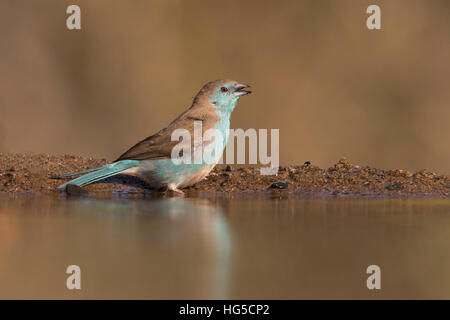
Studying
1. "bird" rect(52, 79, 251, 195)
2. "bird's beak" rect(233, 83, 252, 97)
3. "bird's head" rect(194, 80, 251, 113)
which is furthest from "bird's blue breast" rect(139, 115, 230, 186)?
"bird's beak" rect(233, 83, 252, 97)

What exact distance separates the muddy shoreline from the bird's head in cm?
89

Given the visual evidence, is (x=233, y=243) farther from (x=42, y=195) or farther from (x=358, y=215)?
(x=42, y=195)

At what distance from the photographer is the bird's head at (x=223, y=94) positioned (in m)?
7.80

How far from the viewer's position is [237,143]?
8.07 m

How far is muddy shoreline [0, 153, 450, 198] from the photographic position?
23.9 ft

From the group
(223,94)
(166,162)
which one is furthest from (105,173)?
(223,94)

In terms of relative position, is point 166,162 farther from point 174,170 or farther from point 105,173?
point 105,173

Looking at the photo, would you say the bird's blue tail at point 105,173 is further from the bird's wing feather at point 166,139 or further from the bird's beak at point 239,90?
the bird's beak at point 239,90

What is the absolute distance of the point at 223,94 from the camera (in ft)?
25.7

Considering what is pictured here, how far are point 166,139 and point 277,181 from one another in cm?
148

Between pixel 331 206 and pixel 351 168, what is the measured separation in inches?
96.0

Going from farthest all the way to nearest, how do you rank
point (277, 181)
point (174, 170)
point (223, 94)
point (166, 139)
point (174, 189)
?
1. point (223, 94)
2. point (277, 181)
3. point (166, 139)
4. point (174, 189)
5. point (174, 170)

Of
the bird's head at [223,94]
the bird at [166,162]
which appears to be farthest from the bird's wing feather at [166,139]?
the bird's head at [223,94]

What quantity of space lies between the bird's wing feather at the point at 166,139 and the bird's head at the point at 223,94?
0.51 feet
